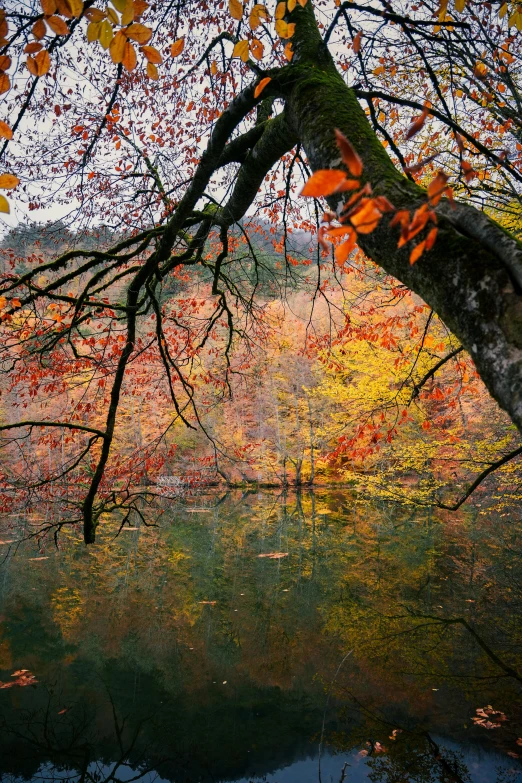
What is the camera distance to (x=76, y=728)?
4.25 m

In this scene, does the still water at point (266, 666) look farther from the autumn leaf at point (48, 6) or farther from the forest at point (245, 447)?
the autumn leaf at point (48, 6)

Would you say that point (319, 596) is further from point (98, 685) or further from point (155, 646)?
point (98, 685)

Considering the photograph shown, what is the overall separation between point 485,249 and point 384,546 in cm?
999

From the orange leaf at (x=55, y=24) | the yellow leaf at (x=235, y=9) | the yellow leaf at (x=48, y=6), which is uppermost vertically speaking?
the yellow leaf at (x=235, y=9)

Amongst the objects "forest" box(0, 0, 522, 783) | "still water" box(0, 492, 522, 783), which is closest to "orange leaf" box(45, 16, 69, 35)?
"forest" box(0, 0, 522, 783)

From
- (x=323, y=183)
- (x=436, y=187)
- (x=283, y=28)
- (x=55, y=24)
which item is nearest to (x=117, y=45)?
(x=55, y=24)

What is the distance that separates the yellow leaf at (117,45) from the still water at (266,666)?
488 cm

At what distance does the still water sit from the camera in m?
3.87

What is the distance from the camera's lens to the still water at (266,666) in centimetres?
387

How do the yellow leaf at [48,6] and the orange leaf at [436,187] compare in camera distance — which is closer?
the orange leaf at [436,187]

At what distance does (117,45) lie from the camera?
1468mm

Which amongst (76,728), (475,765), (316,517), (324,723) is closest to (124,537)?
(316,517)

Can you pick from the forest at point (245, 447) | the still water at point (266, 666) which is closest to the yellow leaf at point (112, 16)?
the forest at point (245, 447)

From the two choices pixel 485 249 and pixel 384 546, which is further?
pixel 384 546
